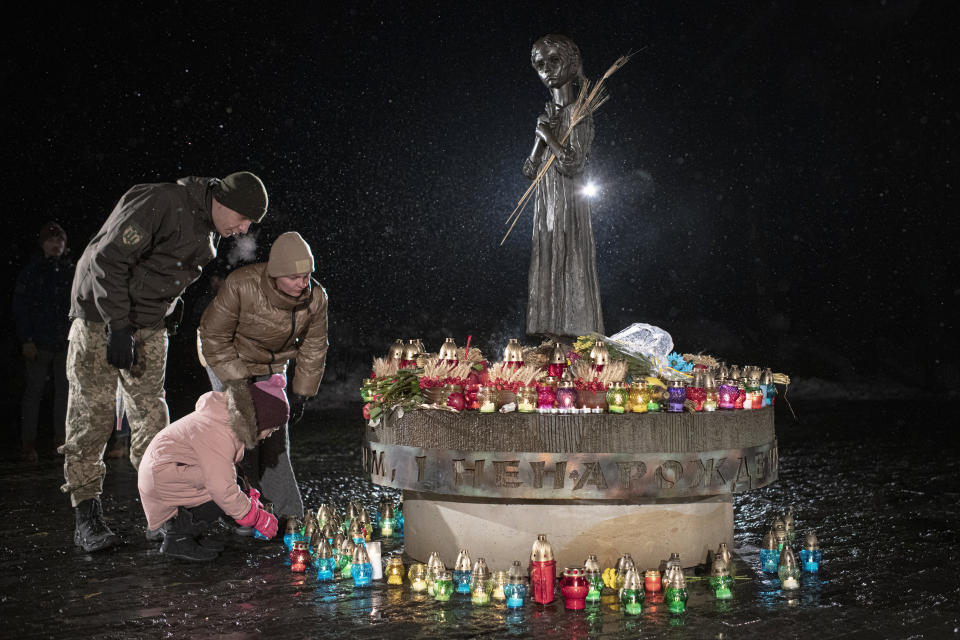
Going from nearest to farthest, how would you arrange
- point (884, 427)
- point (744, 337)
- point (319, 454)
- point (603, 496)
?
point (603, 496)
point (319, 454)
point (884, 427)
point (744, 337)

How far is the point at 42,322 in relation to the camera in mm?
9727

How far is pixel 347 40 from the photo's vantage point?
15836 millimetres

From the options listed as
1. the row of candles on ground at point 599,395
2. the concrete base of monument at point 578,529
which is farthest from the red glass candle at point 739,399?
the concrete base of monument at point 578,529

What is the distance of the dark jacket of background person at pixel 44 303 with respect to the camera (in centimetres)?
973

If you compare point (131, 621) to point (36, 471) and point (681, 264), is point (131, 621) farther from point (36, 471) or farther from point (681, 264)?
point (681, 264)

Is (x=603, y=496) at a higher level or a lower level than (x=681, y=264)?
lower

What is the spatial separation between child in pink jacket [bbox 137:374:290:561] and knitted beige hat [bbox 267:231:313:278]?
71cm

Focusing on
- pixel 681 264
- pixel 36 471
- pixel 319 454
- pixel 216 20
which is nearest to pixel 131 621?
pixel 36 471

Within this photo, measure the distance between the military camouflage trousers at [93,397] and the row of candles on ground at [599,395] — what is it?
1.53 m

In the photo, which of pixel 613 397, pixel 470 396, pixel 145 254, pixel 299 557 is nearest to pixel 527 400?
pixel 470 396

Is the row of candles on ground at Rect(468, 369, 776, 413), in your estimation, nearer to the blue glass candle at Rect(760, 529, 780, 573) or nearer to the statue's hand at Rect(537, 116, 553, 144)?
the blue glass candle at Rect(760, 529, 780, 573)

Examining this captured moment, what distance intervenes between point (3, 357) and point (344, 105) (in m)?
7.53

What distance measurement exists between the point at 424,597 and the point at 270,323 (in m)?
1.91

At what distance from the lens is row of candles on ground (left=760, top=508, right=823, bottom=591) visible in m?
4.86
